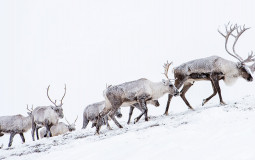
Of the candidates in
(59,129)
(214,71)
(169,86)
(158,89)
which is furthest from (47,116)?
(214,71)

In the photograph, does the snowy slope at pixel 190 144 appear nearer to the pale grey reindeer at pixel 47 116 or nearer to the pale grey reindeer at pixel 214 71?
the pale grey reindeer at pixel 214 71

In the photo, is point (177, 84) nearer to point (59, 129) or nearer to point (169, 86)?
point (169, 86)

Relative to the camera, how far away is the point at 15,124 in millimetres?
12453

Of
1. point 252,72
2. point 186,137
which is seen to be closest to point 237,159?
point 186,137

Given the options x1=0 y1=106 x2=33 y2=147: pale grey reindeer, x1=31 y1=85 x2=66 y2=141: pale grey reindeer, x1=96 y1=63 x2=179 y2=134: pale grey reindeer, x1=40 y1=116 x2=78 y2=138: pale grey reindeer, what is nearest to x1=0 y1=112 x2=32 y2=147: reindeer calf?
x1=0 y1=106 x2=33 y2=147: pale grey reindeer

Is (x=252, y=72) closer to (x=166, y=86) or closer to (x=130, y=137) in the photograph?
(x=166, y=86)

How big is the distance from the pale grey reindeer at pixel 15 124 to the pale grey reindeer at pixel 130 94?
5.34 meters

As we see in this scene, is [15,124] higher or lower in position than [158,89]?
lower

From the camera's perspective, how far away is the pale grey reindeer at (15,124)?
1228 cm

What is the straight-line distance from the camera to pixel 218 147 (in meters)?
4.04

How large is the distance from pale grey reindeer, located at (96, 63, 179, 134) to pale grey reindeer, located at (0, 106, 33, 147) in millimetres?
5343

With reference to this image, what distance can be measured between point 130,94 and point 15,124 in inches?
234

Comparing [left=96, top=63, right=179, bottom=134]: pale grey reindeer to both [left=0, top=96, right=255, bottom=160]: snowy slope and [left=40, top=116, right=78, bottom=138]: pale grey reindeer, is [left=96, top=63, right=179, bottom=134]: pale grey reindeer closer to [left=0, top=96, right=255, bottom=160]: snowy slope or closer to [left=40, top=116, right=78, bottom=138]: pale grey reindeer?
[left=0, top=96, right=255, bottom=160]: snowy slope

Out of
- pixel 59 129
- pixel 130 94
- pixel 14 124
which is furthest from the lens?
pixel 59 129
